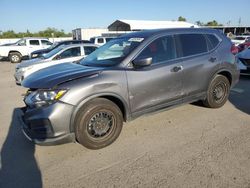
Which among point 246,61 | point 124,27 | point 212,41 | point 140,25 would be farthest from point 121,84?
point 124,27

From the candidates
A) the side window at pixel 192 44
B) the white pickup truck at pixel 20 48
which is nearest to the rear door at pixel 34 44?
the white pickup truck at pixel 20 48

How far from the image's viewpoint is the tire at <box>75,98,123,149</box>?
3.28 m

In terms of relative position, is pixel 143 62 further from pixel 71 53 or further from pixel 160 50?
pixel 71 53

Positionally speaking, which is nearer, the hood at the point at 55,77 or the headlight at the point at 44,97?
the headlight at the point at 44,97

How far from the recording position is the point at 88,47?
9.76 m

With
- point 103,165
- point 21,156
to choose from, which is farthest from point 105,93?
point 21,156

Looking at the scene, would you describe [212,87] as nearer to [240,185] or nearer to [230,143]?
[230,143]

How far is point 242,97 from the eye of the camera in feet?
19.7

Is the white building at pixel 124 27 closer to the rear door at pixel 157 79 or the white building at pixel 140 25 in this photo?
the white building at pixel 140 25

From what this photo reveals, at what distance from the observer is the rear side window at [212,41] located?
4.71 m

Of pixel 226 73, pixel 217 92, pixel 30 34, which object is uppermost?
pixel 30 34

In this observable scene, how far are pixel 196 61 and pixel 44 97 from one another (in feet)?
9.50

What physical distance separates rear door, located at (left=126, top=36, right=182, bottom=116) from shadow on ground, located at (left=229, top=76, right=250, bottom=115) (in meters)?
1.93

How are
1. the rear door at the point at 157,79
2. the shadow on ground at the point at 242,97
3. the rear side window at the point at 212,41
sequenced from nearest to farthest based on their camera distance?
the rear door at the point at 157,79
the rear side window at the point at 212,41
the shadow on ground at the point at 242,97
